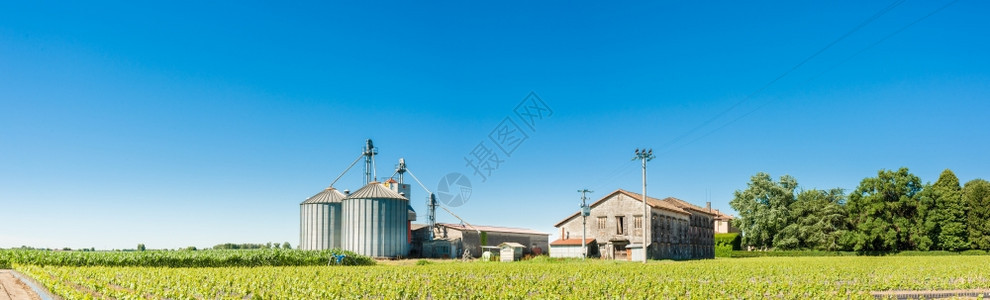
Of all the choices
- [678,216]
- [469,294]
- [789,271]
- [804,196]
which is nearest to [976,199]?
[804,196]

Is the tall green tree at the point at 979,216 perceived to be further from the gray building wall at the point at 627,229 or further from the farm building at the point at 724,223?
the farm building at the point at 724,223

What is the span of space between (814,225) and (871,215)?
5867mm

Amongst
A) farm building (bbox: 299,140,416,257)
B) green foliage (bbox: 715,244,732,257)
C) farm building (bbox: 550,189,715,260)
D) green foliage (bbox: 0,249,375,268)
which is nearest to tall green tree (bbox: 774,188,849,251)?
green foliage (bbox: 715,244,732,257)

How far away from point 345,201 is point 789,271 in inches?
1509

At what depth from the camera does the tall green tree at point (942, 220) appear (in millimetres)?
70250

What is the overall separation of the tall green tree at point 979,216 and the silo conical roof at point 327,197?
6616 centimetres

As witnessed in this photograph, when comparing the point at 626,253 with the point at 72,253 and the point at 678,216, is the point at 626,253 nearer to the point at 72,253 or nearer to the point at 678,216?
the point at 678,216

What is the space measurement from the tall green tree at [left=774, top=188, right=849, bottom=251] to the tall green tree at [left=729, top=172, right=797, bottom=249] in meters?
1.11

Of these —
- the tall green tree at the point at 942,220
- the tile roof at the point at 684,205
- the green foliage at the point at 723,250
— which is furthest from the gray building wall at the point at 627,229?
the tall green tree at the point at 942,220

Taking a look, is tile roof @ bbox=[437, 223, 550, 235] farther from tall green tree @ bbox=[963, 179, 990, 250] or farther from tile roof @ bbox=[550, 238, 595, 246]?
tall green tree @ bbox=[963, 179, 990, 250]

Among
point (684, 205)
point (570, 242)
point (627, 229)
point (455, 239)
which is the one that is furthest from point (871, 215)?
point (455, 239)

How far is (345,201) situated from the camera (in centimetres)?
6078

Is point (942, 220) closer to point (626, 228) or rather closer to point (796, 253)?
point (796, 253)

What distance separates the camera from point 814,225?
7581cm
